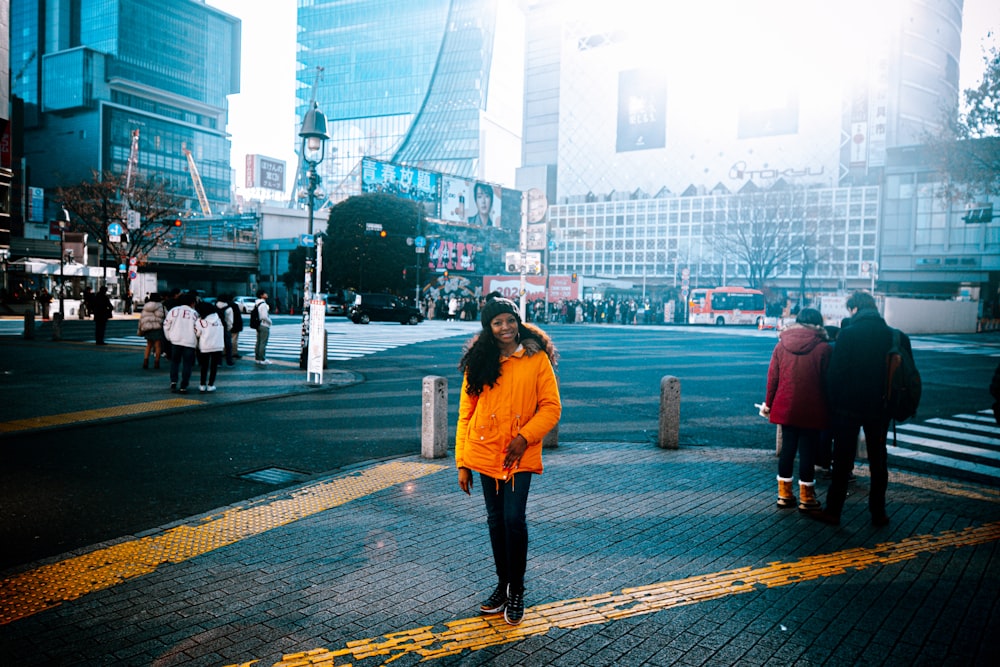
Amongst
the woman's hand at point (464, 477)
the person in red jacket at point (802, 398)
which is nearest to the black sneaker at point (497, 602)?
the woman's hand at point (464, 477)

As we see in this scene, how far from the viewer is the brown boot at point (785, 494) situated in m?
5.67

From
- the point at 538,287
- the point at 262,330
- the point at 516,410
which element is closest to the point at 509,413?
the point at 516,410

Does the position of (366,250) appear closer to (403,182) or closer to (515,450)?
(403,182)

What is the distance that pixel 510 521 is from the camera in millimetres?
3564

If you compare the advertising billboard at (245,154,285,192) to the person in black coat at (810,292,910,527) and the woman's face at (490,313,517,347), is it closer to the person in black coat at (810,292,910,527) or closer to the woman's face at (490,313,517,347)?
the person in black coat at (810,292,910,527)

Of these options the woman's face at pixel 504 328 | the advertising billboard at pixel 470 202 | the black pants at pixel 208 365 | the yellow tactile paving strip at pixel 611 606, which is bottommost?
the yellow tactile paving strip at pixel 611 606

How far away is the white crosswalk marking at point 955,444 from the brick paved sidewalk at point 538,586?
200 centimetres

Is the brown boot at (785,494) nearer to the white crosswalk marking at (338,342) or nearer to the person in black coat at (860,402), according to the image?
the person in black coat at (860,402)

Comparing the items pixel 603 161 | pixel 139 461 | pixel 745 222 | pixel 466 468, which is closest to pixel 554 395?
pixel 466 468

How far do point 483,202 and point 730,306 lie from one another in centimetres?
3450

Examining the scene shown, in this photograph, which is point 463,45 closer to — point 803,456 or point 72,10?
point 72,10

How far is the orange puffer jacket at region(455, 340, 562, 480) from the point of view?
11.6ft

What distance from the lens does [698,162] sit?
107 meters

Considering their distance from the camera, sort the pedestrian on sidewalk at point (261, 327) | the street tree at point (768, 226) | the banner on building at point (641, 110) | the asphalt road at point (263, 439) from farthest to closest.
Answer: the banner on building at point (641, 110)
the street tree at point (768, 226)
the pedestrian on sidewalk at point (261, 327)
the asphalt road at point (263, 439)
